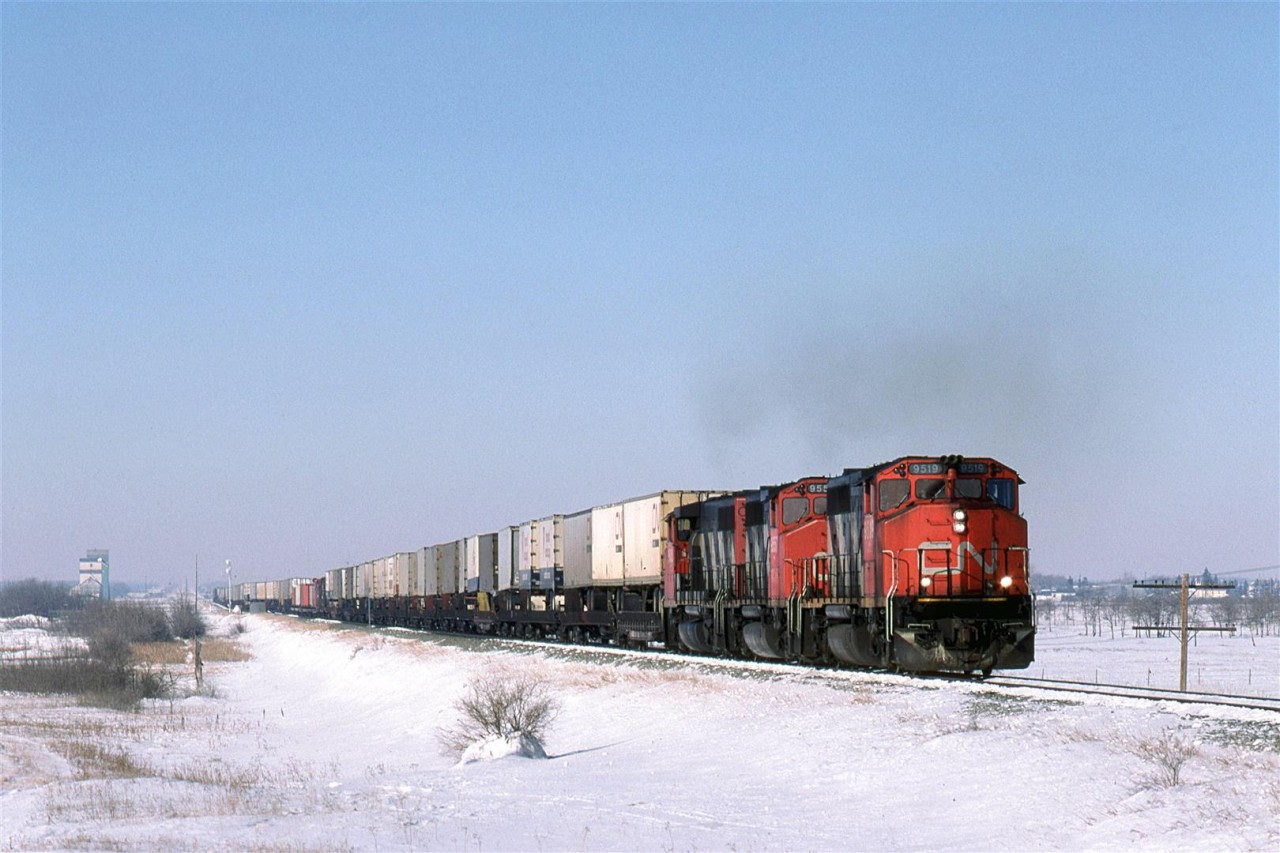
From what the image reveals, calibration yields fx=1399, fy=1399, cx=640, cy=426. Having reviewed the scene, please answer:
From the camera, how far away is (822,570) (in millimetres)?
26266

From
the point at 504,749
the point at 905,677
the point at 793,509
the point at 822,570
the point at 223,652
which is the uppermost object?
the point at 793,509

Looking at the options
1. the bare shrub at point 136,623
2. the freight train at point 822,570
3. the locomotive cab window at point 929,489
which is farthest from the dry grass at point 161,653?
the locomotive cab window at point 929,489

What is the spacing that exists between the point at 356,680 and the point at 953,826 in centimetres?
3551

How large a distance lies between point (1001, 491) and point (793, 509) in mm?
5572

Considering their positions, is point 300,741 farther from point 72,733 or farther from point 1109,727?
point 1109,727

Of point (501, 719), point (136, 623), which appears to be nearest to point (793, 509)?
point (501, 719)

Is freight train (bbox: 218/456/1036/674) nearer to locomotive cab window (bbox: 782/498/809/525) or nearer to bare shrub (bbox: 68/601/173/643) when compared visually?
locomotive cab window (bbox: 782/498/809/525)

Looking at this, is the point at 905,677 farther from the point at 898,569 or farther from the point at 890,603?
the point at 898,569

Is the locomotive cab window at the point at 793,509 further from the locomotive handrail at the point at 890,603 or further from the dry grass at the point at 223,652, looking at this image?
the dry grass at the point at 223,652

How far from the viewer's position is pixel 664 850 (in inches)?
502

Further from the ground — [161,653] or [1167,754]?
[1167,754]

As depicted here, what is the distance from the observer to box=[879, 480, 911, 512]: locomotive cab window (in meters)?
22.9

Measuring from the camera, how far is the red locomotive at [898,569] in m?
22.1

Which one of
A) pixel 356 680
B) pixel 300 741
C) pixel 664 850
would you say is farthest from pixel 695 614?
pixel 664 850
